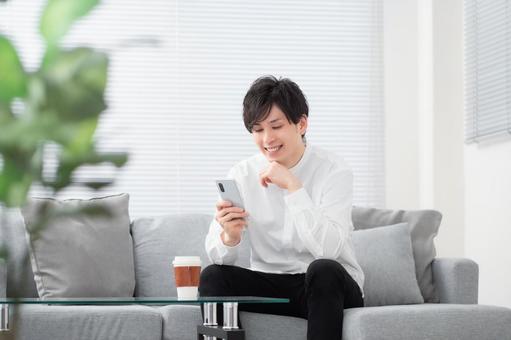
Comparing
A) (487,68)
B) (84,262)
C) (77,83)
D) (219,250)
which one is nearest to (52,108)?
(77,83)

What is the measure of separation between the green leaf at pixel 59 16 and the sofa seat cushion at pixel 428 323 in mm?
2622

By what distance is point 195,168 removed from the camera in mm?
4359

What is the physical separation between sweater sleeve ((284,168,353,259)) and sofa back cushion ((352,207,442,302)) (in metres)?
0.75

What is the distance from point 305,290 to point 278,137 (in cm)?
58

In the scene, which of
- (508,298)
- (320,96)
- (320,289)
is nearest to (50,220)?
(320,289)

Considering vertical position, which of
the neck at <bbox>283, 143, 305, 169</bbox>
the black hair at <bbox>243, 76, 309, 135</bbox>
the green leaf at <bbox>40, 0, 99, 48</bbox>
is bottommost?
the neck at <bbox>283, 143, 305, 169</bbox>

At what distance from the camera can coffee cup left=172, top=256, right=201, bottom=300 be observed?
2.55 metres

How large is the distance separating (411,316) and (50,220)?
9.02ft

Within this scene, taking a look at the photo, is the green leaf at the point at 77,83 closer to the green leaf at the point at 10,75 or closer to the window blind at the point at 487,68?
the green leaf at the point at 10,75

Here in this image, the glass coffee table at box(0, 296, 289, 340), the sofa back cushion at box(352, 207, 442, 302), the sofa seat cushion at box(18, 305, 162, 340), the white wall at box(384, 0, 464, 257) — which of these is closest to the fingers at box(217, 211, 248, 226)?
the glass coffee table at box(0, 296, 289, 340)

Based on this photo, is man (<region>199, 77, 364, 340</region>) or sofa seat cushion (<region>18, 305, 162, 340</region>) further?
sofa seat cushion (<region>18, 305, 162, 340</region>)

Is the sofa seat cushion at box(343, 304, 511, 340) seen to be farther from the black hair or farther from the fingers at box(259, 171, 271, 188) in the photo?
the black hair

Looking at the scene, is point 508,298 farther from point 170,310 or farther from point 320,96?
point 170,310

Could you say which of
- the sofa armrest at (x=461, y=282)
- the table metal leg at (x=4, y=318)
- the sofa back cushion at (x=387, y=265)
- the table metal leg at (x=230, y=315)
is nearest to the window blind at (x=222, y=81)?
the sofa back cushion at (x=387, y=265)
